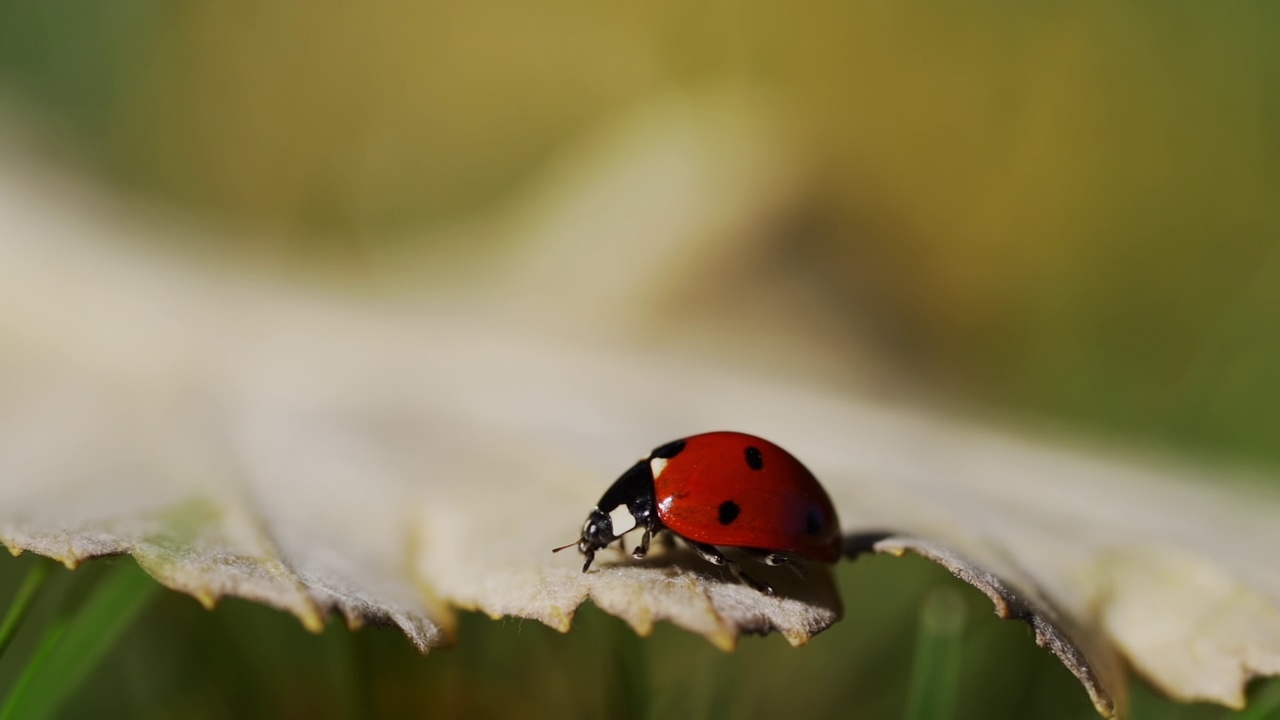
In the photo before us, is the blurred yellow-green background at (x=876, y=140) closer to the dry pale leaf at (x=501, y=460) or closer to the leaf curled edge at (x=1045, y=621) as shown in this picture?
the dry pale leaf at (x=501, y=460)

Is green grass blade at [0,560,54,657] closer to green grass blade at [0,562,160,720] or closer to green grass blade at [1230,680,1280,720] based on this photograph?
green grass blade at [0,562,160,720]

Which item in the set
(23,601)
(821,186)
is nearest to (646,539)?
(23,601)

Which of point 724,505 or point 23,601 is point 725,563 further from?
point 23,601

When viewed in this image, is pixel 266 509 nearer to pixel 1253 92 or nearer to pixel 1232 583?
pixel 1232 583

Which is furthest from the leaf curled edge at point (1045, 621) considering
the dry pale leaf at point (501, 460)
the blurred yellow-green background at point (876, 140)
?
the blurred yellow-green background at point (876, 140)

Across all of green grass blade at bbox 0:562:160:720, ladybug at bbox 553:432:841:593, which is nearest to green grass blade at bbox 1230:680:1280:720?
ladybug at bbox 553:432:841:593
